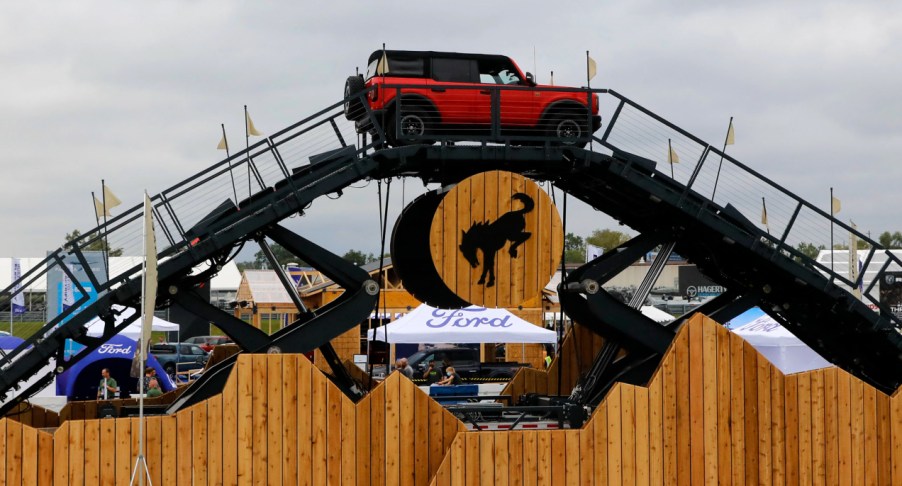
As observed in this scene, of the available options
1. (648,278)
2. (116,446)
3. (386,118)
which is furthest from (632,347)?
(116,446)

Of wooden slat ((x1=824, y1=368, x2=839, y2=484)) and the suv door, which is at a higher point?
the suv door

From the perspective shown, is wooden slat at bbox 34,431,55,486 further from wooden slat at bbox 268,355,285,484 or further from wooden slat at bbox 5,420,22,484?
wooden slat at bbox 268,355,285,484

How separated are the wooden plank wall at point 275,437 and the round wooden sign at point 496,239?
6.97 feet

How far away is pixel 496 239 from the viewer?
1677 centimetres

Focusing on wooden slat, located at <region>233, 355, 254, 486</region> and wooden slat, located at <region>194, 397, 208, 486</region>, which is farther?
wooden slat, located at <region>233, 355, 254, 486</region>

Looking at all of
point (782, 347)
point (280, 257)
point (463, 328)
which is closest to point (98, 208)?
point (463, 328)

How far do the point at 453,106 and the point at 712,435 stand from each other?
6.31 m

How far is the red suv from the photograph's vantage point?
17.5 meters

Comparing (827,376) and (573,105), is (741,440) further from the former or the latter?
(573,105)

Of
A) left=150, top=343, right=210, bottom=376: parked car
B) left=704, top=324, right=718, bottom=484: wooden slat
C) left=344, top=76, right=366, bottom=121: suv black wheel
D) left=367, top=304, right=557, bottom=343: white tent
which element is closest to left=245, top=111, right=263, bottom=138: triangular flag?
left=344, top=76, right=366, bottom=121: suv black wheel

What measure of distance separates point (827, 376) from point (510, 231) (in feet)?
16.8

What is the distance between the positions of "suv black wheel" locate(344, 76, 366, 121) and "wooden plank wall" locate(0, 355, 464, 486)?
4.98 m

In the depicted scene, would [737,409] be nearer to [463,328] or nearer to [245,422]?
[245,422]

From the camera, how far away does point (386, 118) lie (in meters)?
18.0
